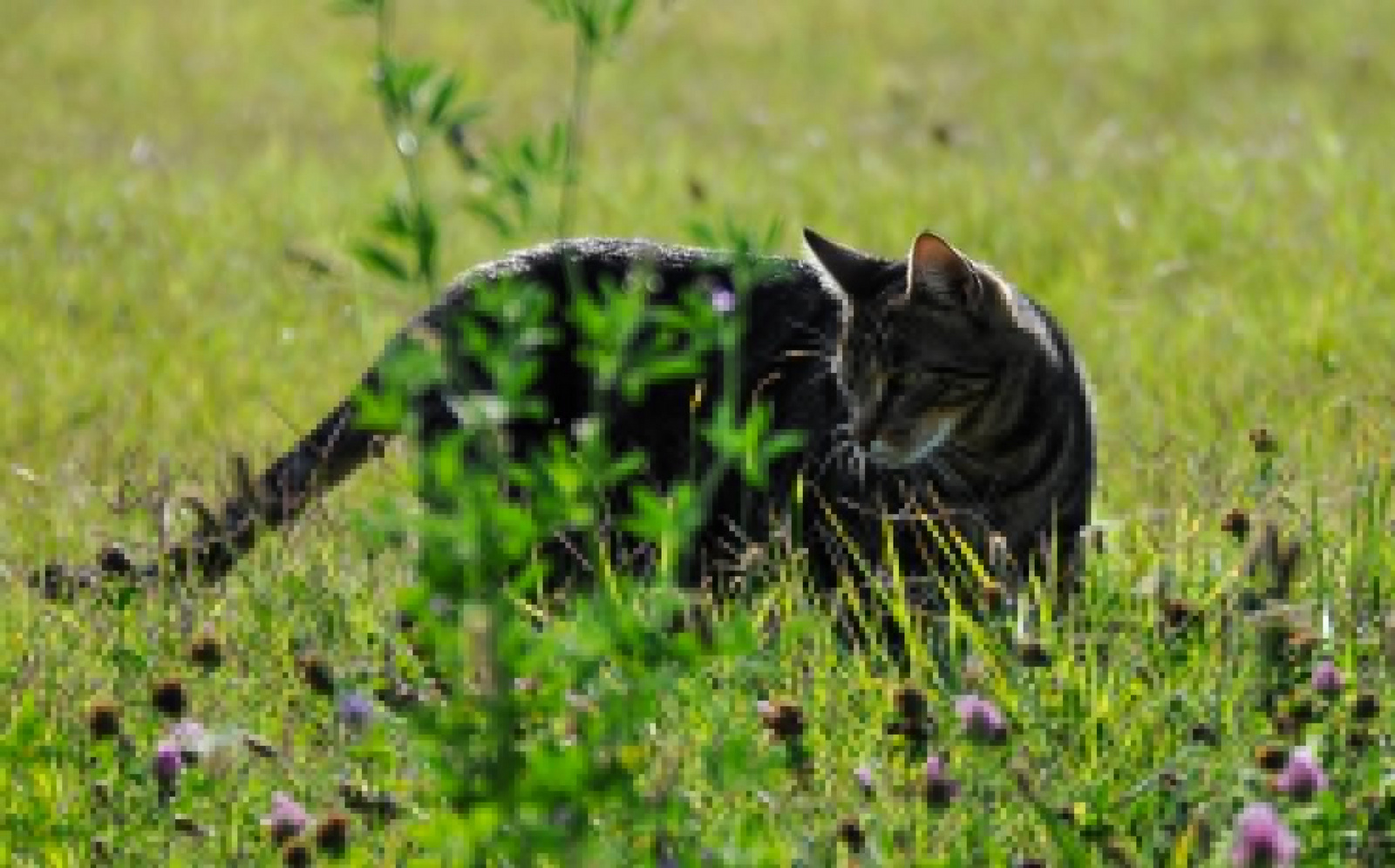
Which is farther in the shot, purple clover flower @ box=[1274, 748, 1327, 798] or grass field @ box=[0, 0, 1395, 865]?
grass field @ box=[0, 0, 1395, 865]

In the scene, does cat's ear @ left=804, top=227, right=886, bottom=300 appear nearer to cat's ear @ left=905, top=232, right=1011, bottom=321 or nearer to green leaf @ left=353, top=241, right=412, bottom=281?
cat's ear @ left=905, top=232, right=1011, bottom=321

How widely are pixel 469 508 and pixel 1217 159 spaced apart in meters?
7.20

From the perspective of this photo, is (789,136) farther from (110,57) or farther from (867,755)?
(867,755)

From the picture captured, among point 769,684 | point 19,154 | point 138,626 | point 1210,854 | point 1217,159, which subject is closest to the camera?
point 1210,854

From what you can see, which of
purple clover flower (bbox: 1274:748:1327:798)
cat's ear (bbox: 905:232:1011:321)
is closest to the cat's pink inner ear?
cat's ear (bbox: 905:232:1011:321)

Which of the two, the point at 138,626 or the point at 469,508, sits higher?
the point at 469,508

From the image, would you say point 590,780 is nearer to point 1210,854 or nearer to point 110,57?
point 1210,854

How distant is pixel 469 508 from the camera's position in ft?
9.50

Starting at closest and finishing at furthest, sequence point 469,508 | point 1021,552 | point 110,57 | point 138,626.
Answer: point 469,508 < point 138,626 < point 1021,552 < point 110,57

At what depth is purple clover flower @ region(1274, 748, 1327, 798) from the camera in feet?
10.6

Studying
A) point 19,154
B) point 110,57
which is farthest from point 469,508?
point 110,57

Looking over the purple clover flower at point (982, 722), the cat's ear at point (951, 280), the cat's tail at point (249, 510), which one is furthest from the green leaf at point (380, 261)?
the cat's ear at point (951, 280)

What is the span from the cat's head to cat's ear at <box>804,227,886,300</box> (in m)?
0.07

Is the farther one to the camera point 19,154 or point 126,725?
point 19,154
